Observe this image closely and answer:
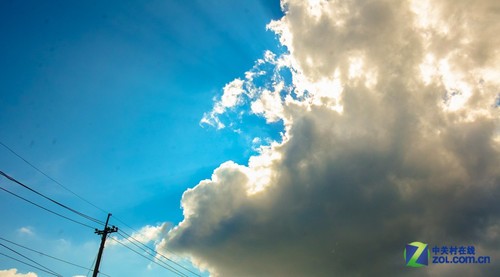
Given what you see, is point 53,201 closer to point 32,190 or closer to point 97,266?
point 32,190

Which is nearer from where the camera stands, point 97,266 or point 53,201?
point 53,201

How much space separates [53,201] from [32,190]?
2921 mm

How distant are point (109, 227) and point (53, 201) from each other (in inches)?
349

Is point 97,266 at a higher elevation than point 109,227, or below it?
below

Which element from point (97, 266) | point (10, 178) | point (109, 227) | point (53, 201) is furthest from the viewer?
point (109, 227)

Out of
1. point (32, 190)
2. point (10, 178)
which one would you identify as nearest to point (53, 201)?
point (32, 190)

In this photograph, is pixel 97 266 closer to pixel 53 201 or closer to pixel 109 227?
pixel 109 227

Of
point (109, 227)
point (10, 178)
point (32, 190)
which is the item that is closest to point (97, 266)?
point (109, 227)

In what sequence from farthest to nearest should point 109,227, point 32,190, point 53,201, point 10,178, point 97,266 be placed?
point 109,227, point 97,266, point 53,201, point 32,190, point 10,178

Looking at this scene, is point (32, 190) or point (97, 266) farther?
point (97, 266)

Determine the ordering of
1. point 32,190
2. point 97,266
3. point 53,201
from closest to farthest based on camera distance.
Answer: point 32,190 → point 53,201 → point 97,266

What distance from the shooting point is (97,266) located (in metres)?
23.6

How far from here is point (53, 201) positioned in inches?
765

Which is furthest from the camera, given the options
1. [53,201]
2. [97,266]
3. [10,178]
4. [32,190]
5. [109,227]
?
[109,227]
